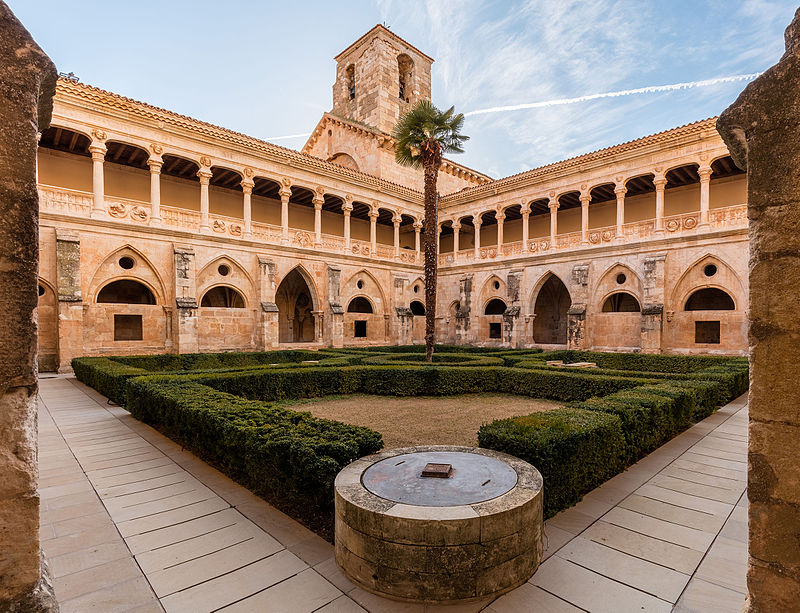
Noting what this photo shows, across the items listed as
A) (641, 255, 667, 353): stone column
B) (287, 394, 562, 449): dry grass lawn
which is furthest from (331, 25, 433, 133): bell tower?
(287, 394, 562, 449): dry grass lawn

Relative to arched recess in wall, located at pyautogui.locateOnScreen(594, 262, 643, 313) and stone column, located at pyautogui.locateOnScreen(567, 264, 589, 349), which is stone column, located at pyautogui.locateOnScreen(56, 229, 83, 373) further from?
arched recess in wall, located at pyautogui.locateOnScreen(594, 262, 643, 313)

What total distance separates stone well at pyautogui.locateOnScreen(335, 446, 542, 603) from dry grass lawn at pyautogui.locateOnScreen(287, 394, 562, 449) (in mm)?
3108

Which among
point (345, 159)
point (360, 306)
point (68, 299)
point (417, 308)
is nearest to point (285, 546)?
point (68, 299)

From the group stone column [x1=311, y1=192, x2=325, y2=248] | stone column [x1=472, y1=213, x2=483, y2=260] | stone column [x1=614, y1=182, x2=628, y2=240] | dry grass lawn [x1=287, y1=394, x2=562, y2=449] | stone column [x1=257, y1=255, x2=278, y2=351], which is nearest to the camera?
dry grass lawn [x1=287, y1=394, x2=562, y2=449]

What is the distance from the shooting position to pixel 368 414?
8.48m

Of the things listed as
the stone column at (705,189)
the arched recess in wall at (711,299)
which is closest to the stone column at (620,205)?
the stone column at (705,189)

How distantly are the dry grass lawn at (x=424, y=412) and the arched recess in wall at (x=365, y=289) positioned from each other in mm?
12480

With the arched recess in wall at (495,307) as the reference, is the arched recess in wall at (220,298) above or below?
above

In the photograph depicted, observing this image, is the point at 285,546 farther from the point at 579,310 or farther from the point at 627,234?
the point at 627,234

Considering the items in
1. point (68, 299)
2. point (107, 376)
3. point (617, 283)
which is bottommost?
point (107, 376)

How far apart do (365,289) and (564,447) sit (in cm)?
2020

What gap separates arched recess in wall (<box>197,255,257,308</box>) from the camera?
1805cm

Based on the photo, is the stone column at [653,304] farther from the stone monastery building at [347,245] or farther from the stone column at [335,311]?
the stone column at [335,311]

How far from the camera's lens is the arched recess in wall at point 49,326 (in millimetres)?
14039
